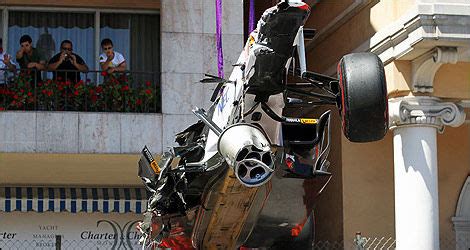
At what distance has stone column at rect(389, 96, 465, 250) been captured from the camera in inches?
612

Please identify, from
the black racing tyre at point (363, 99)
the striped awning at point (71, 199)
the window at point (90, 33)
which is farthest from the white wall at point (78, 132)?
the black racing tyre at point (363, 99)

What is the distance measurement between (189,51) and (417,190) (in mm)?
4329

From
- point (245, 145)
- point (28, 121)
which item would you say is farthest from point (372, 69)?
point (28, 121)

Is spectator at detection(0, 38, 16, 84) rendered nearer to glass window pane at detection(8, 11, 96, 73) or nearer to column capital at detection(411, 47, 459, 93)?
glass window pane at detection(8, 11, 96, 73)

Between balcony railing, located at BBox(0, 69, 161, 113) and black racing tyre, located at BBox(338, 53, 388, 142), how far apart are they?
1019 cm

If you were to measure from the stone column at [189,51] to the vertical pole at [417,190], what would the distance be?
124 inches

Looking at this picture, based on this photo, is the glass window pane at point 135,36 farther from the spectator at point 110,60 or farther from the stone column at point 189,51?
the stone column at point 189,51

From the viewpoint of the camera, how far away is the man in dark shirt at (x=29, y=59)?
689 inches

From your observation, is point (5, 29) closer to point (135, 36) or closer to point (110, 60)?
point (110, 60)

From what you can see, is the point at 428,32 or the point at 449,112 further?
the point at 449,112

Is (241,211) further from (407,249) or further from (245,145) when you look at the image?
(407,249)

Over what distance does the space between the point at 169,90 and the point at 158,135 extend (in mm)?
762

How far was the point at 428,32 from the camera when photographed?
14867 millimetres

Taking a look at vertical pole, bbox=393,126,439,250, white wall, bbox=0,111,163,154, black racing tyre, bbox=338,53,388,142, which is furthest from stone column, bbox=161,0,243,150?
black racing tyre, bbox=338,53,388,142
